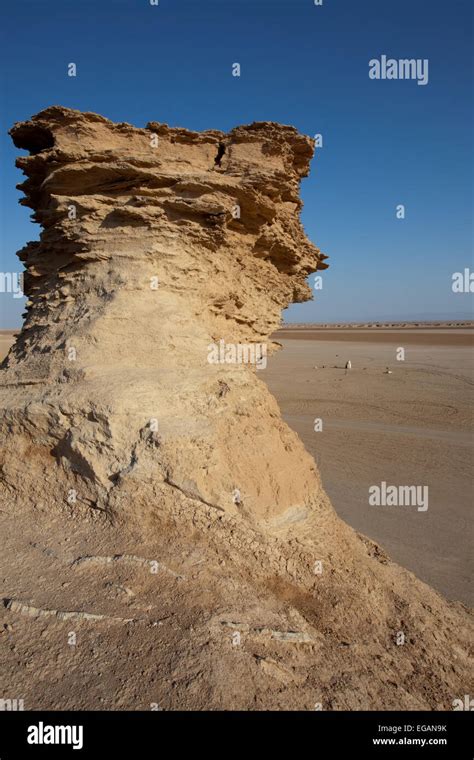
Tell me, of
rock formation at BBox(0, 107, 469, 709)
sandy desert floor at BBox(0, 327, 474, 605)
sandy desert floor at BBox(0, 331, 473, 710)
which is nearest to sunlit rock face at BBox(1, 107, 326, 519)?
rock formation at BBox(0, 107, 469, 709)

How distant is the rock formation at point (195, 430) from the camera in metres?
3.54

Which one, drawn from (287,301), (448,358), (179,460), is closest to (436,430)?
(287,301)

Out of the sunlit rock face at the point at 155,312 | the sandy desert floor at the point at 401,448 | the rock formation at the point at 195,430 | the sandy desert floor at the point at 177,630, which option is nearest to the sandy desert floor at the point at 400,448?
Result: the sandy desert floor at the point at 401,448

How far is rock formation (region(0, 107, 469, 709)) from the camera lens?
354 centimetres

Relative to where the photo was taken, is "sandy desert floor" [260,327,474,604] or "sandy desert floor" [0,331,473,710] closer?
"sandy desert floor" [0,331,473,710]

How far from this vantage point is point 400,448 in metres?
13.6

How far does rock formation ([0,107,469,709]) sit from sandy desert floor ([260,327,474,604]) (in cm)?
350

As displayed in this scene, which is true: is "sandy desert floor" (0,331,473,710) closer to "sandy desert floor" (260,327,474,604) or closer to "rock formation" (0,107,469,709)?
"rock formation" (0,107,469,709)

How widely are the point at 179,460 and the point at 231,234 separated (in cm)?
314

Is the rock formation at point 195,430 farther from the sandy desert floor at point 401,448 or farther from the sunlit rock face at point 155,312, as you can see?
the sandy desert floor at point 401,448

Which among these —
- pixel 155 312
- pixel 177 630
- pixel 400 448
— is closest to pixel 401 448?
pixel 400 448

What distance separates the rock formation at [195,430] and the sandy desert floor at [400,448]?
350 cm

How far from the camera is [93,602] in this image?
353cm

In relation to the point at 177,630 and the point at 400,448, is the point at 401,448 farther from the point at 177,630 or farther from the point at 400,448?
the point at 177,630
